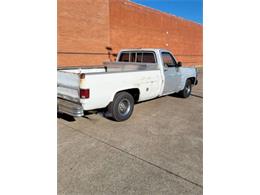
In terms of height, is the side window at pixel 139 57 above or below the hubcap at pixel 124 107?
above

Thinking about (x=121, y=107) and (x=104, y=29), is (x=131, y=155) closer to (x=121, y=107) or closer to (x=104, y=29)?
(x=121, y=107)

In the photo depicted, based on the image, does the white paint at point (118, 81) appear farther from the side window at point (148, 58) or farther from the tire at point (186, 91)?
the tire at point (186, 91)

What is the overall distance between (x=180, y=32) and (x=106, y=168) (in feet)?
76.4

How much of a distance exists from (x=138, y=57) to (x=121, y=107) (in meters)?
2.36

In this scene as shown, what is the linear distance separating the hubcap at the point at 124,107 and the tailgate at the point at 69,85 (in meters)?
1.22

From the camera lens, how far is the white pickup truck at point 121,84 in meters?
4.56

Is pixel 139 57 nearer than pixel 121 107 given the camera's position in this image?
No

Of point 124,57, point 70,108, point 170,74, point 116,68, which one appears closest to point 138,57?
point 124,57

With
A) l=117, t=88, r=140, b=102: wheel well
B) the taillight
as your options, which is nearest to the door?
l=117, t=88, r=140, b=102: wheel well

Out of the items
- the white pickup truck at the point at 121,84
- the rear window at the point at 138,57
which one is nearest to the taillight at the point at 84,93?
the white pickup truck at the point at 121,84

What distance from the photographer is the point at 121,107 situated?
5.54m

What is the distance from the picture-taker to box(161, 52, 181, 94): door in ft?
22.3

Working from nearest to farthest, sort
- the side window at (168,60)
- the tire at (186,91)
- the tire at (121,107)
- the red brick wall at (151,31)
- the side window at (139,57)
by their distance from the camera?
the tire at (121,107) < the side window at (168,60) < the side window at (139,57) < the tire at (186,91) < the red brick wall at (151,31)

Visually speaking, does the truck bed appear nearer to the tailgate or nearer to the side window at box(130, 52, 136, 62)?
the side window at box(130, 52, 136, 62)
